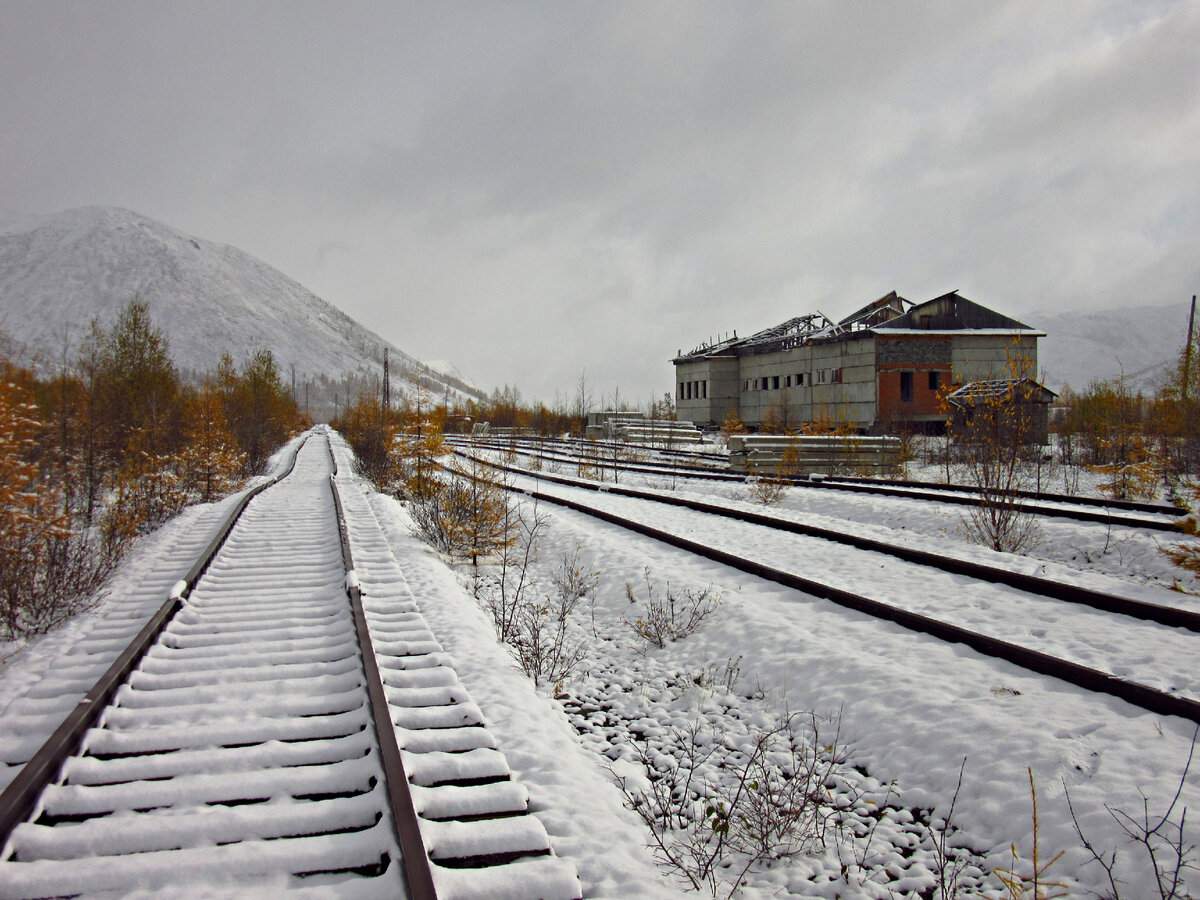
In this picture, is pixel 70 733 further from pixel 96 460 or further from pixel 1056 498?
pixel 96 460

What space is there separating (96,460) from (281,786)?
18423 millimetres

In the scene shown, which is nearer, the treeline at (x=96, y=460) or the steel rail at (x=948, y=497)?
the treeline at (x=96, y=460)

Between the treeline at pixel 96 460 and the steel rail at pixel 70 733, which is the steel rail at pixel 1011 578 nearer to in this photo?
the steel rail at pixel 70 733

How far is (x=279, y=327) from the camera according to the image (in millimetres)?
195000

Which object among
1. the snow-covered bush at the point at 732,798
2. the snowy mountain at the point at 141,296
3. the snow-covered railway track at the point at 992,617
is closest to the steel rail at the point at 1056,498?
the snow-covered railway track at the point at 992,617

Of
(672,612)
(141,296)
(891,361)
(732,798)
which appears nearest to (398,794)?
(732,798)

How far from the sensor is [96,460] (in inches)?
680

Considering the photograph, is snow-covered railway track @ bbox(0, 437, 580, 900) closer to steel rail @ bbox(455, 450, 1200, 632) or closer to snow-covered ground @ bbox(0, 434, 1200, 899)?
snow-covered ground @ bbox(0, 434, 1200, 899)

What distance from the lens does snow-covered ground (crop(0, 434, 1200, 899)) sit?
3234 millimetres

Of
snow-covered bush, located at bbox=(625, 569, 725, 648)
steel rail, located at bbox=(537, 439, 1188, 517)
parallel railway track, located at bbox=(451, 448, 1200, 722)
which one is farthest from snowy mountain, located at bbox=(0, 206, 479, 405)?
snow-covered bush, located at bbox=(625, 569, 725, 648)

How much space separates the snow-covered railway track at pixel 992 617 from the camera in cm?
470

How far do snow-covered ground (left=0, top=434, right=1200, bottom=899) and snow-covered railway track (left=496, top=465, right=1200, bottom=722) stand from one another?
67 mm

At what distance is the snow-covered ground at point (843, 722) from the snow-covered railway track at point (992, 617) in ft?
0.22

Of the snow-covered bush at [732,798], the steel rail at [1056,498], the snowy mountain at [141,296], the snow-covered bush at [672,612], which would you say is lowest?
the snow-covered bush at [732,798]
